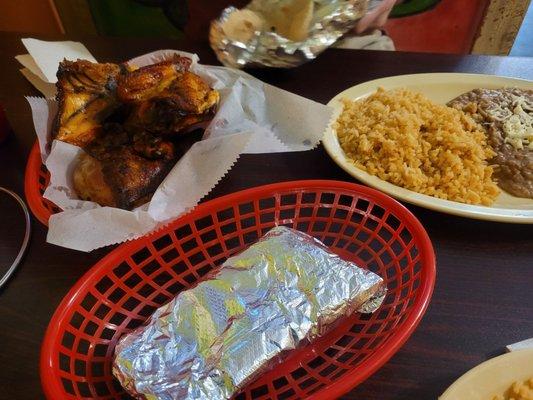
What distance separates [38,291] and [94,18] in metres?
1.64

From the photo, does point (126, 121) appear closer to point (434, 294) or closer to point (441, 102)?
point (434, 294)

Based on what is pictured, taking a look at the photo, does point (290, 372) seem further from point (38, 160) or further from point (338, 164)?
point (38, 160)

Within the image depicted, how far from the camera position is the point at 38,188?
2.15 ft

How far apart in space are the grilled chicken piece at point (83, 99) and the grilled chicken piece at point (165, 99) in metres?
0.04

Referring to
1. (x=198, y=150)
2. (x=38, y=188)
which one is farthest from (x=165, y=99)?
(x=38, y=188)

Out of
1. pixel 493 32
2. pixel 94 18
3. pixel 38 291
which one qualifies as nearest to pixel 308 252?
pixel 38 291

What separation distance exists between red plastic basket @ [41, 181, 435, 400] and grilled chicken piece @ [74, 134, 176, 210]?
7cm

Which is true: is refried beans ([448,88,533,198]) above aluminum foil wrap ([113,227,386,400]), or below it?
above

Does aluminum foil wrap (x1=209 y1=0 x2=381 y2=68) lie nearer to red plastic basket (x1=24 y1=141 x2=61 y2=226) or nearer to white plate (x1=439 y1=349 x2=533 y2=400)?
red plastic basket (x1=24 y1=141 x2=61 y2=226)

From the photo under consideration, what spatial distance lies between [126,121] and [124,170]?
12cm

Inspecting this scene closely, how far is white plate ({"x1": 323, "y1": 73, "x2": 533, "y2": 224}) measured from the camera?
2.12ft

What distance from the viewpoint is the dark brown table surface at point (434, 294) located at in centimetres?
49

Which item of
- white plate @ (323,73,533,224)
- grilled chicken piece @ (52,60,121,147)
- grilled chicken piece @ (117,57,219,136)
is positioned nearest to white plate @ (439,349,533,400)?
white plate @ (323,73,533,224)

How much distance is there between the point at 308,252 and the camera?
55 cm
